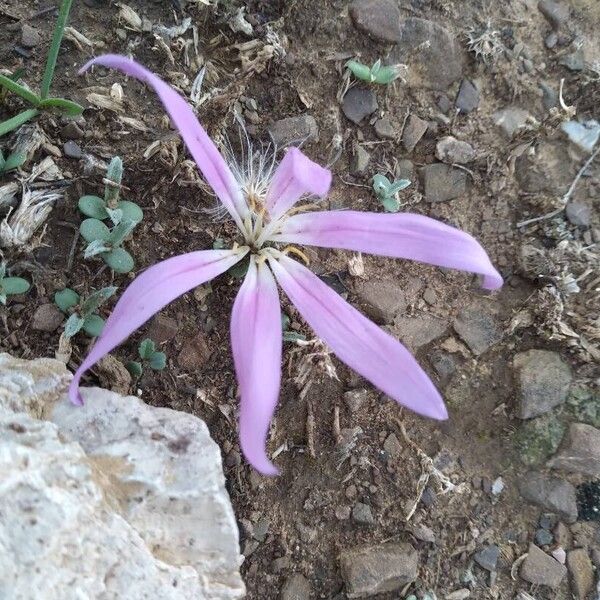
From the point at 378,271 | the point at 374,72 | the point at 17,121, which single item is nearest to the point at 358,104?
the point at 374,72

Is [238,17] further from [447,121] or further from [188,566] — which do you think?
[188,566]

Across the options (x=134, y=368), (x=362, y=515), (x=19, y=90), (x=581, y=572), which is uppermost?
(x=19, y=90)

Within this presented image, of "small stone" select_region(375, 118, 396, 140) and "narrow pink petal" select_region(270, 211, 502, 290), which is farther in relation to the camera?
"small stone" select_region(375, 118, 396, 140)

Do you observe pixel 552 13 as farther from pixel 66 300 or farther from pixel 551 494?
pixel 66 300

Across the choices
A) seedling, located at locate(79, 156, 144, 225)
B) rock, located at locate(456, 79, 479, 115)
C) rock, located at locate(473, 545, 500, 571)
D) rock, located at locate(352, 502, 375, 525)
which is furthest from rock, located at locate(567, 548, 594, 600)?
seedling, located at locate(79, 156, 144, 225)

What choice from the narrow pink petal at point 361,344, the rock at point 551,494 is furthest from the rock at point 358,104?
the rock at point 551,494

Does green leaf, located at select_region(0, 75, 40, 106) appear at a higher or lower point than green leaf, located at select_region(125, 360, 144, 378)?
higher

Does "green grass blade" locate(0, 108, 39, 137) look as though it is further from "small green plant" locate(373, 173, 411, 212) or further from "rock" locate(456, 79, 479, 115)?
"rock" locate(456, 79, 479, 115)
